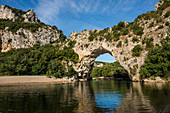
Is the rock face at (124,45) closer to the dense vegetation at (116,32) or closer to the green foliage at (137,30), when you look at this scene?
the dense vegetation at (116,32)

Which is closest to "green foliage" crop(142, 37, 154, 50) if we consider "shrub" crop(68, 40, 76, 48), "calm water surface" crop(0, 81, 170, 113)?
"calm water surface" crop(0, 81, 170, 113)

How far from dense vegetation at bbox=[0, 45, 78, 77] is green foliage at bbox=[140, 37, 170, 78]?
32.3 meters

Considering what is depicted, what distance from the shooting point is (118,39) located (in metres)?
49.9

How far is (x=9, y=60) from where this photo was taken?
52.0m

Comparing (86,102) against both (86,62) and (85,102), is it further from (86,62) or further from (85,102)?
(86,62)

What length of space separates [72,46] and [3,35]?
49.7 meters

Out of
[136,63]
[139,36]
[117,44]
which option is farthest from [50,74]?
[139,36]

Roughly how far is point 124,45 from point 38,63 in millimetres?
40976

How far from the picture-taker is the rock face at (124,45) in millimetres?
42312

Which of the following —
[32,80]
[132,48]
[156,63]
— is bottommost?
[32,80]

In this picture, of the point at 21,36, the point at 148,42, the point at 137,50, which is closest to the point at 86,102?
the point at 137,50

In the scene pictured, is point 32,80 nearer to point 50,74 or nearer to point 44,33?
point 50,74

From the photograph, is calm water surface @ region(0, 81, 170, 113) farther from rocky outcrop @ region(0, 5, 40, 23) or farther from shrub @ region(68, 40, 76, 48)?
rocky outcrop @ region(0, 5, 40, 23)

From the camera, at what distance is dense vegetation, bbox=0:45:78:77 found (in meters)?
50.3
